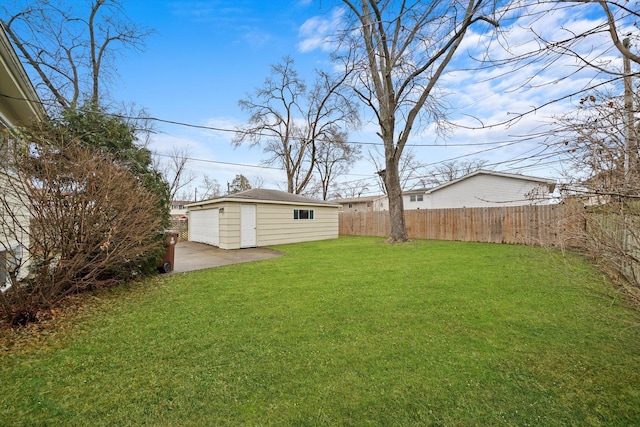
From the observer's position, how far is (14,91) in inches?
188

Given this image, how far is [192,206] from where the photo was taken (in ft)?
46.9

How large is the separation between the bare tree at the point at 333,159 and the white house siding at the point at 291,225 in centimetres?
975

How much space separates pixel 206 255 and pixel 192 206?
5.21 meters

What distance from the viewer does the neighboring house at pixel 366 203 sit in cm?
3469

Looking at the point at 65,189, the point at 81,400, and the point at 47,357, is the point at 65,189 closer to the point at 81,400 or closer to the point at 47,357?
the point at 47,357

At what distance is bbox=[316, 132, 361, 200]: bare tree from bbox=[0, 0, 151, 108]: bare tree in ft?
50.0

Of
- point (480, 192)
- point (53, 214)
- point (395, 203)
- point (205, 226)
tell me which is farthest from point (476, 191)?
point (53, 214)

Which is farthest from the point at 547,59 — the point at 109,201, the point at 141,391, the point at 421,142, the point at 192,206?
the point at 192,206

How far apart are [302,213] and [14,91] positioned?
11.0 m

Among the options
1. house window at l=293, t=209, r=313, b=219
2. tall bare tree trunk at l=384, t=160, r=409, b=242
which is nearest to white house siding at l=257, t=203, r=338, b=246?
house window at l=293, t=209, r=313, b=219

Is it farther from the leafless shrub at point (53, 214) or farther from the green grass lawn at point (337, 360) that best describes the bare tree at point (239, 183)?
the green grass lawn at point (337, 360)

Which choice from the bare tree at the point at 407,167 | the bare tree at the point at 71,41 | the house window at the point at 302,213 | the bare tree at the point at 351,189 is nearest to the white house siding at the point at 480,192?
the bare tree at the point at 407,167

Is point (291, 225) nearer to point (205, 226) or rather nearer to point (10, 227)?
point (205, 226)

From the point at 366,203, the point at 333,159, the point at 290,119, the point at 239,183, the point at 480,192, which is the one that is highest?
the point at 290,119
